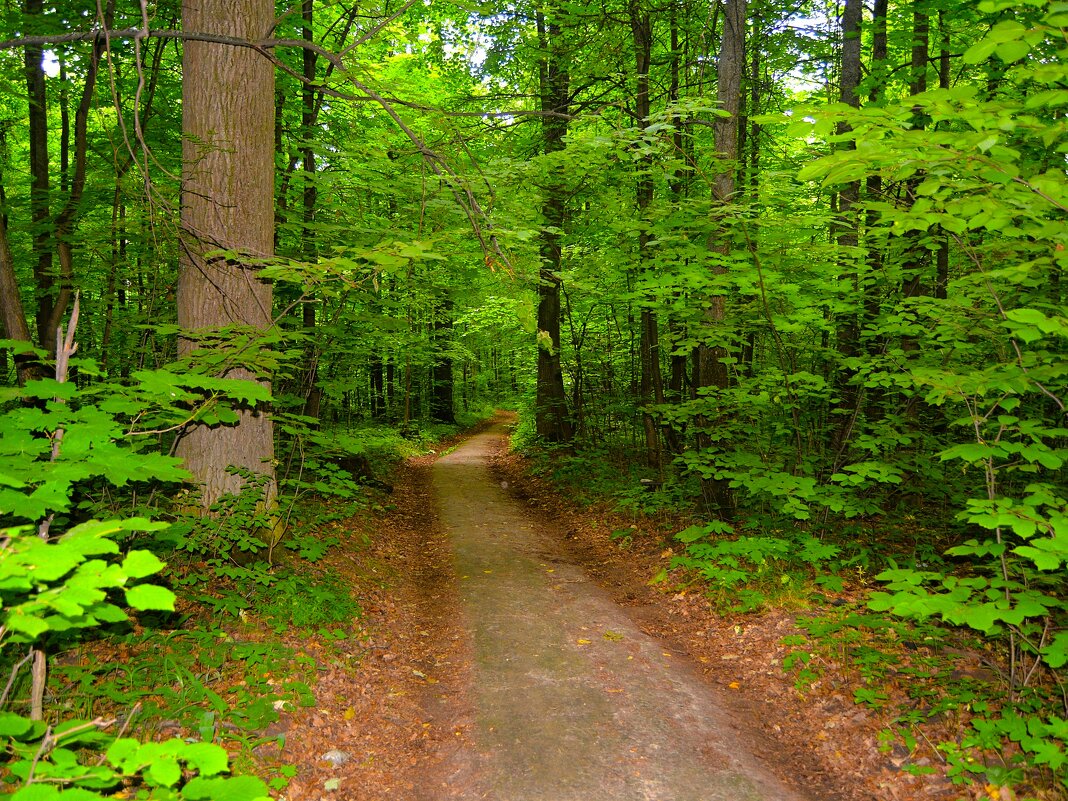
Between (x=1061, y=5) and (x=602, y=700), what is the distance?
4.81m

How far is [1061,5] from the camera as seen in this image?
6.86ft

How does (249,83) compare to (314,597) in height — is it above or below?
above

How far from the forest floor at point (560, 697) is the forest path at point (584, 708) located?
2 cm

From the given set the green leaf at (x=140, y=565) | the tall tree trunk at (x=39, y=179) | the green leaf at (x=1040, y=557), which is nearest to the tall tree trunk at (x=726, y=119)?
the green leaf at (x=1040, y=557)

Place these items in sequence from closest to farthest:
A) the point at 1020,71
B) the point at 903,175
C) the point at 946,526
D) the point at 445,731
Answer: the point at 1020,71 < the point at 903,175 < the point at 445,731 < the point at 946,526

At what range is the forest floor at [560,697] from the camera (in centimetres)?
387

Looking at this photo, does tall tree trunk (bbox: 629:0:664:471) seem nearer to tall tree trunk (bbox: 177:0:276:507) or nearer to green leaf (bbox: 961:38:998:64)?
tall tree trunk (bbox: 177:0:276:507)

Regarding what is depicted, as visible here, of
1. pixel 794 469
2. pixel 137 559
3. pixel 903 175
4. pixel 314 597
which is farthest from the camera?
pixel 794 469

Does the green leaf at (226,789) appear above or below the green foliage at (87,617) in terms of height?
below

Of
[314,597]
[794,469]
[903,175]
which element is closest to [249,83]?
[314,597]

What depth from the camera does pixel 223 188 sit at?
5129 millimetres

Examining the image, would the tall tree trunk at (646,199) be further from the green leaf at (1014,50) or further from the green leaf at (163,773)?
the green leaf at (163,773)

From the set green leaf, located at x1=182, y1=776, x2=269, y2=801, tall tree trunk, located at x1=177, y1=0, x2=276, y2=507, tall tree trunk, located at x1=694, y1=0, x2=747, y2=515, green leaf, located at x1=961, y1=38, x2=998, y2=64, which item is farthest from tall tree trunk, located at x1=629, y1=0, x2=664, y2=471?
green leaf, located at x1=182, y1=776, x2=269, y2=801

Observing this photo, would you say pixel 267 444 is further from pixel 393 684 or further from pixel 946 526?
pixel 946 526
